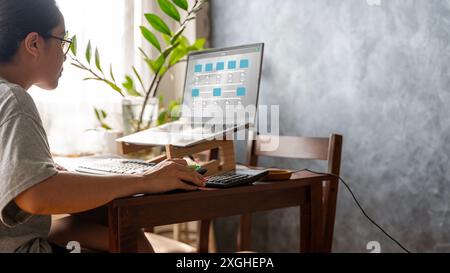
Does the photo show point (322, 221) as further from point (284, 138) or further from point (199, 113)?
point (199, 113)

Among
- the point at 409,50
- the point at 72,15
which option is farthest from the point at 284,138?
the point at 72,15

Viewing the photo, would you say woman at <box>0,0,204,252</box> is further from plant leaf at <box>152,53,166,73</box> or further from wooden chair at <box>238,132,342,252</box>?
plant leaf at <box>152,53,166,73</box>

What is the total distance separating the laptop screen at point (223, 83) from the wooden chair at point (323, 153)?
314mm

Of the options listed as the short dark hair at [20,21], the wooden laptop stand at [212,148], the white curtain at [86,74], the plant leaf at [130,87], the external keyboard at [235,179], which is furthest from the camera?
the white curtain at [86,74]

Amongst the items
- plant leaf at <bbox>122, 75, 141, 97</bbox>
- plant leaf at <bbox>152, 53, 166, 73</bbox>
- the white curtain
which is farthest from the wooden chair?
the white curtain

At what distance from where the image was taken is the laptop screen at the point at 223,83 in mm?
1759

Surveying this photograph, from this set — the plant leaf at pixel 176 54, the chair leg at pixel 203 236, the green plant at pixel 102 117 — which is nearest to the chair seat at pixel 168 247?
the chair leg at pixel 203 236

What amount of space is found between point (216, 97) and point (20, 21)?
758mm

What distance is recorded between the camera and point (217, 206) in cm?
146

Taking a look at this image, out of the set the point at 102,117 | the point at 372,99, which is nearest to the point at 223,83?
the point at 372,99

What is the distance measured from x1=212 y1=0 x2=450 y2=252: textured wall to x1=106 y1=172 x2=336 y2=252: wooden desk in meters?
0.42

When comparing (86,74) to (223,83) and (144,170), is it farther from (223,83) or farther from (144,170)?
(144,170)

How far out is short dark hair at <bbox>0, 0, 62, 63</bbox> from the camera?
4.02 feet

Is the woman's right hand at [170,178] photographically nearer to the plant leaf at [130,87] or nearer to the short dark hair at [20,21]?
the short dark hair at [20,21]
